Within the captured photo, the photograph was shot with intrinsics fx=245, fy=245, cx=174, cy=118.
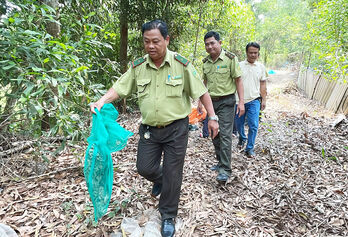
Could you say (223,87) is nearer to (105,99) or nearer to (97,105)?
(105,99)

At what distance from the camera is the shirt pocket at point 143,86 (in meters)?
2.17

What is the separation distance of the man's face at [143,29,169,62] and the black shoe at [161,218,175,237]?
1.48 m

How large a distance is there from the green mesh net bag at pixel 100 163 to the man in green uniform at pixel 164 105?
149mm

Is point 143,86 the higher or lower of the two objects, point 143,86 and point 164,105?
the higher

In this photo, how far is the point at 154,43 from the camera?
2.02 metres

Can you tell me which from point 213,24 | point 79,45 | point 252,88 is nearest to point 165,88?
point 79,45

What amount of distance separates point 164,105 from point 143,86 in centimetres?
26

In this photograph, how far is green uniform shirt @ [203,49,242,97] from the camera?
329 centimetres

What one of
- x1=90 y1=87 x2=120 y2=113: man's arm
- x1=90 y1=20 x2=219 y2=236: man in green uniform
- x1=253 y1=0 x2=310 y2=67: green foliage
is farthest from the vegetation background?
x1=253 y1=0 x2=310 y2=67: green foliage

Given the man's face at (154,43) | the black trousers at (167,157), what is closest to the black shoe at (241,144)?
the black trousers at (167,157)

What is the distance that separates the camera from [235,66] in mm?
3264

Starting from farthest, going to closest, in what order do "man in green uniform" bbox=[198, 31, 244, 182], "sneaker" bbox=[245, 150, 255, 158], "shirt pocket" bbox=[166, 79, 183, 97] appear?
"sneaker" bbox=[245, 150, 255, 158]
"man in green uniform" bbox=[198, 31, 244, 182]
"shirt pocket" bbox=[166, 79, 183, 97]

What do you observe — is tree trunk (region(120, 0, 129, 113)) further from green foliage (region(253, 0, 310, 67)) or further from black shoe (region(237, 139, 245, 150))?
green foliage (region(253, 0, 310, 67))

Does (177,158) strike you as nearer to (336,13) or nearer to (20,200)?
(20,200)
